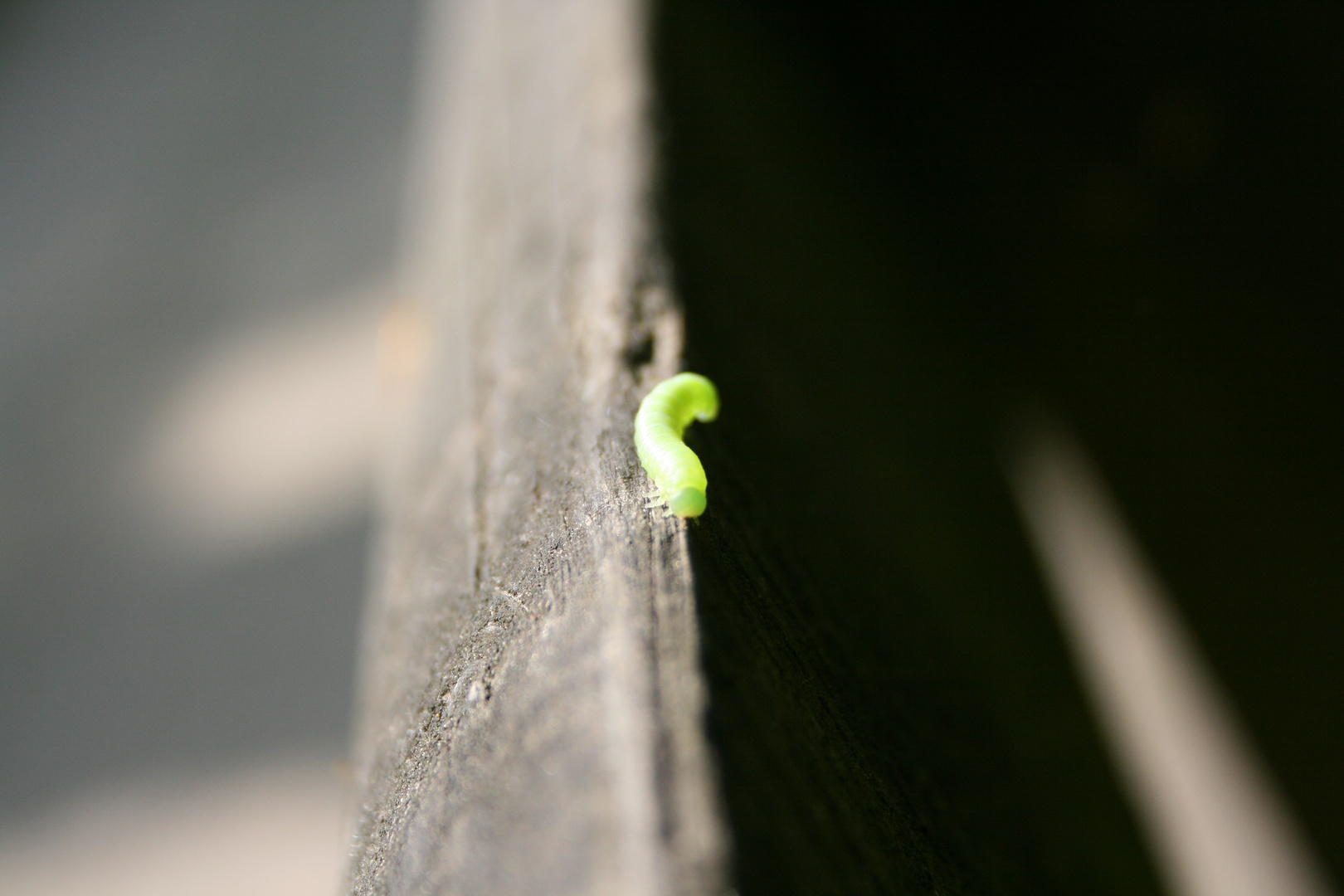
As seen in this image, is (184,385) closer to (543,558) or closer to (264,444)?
(264,444)

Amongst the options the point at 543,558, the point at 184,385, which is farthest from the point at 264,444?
the point at 543,558

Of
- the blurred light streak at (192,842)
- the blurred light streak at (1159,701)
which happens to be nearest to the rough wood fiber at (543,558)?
the blurred light streak at (1159,701)

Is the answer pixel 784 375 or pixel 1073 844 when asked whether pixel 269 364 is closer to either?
pixel 784 375

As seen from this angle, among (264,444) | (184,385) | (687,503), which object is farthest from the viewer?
(184,385)

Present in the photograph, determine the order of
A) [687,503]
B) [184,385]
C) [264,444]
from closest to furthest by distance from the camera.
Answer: [687,503] < [264,444] < [184,385]

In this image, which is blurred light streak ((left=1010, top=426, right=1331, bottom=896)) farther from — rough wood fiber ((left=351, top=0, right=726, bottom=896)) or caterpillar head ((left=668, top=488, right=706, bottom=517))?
caterpillar head ((left=668, top=488, right=706, bottom=517))

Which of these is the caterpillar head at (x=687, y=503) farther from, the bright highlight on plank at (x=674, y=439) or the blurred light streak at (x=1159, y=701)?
the blurred light streak at (x=1159, y=701)

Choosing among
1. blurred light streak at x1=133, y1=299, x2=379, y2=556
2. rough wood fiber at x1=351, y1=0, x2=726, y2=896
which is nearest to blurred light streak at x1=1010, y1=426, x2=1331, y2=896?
rough wood fiber at x1=351, y1=0, x2=726, y2=896
